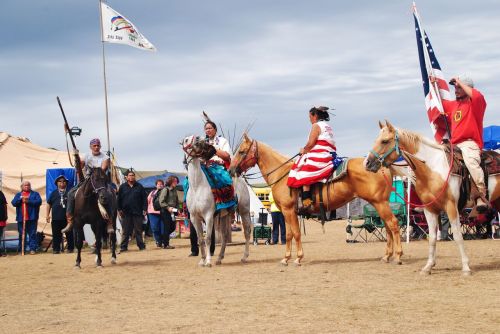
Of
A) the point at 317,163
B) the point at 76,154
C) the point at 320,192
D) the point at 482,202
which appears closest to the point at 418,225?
the point at 320,192

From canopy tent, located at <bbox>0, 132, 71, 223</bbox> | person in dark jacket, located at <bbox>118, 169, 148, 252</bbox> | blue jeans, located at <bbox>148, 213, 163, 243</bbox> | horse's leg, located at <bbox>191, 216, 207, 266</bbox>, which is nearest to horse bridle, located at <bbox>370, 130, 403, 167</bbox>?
horse's leg, located at <bbox>191, 216, 207, 266</bbox>

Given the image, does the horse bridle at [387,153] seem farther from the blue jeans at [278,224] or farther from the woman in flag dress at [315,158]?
the blue jeans at [278,224]

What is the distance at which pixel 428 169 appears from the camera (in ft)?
33.7

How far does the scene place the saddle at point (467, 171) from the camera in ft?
33.6

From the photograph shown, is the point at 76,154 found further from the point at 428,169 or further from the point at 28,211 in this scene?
the point at 428,169

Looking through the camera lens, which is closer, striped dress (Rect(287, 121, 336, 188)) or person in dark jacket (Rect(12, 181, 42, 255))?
striped dress (Rect(287, 121, 336, 188))

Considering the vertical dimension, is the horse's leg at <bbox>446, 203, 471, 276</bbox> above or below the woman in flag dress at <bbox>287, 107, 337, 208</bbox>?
below

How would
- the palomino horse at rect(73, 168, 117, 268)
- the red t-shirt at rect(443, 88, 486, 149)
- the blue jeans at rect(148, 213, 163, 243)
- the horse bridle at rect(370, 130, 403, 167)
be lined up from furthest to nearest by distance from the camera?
the blue jeans at rect(148, 213, 163, 243)
the palomino horse at rect(73, 168, 117, 268)
the horse bridle at rect(370, 130, 403, 167)
the red t-shirt at rect(443, 88, 486, 149)

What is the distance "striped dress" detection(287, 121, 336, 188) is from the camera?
12148 mm

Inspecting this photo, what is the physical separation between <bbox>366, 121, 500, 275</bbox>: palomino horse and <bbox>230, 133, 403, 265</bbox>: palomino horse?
159 centimetres

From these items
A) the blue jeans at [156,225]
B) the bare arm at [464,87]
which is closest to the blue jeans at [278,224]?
the blue jeans at [156,225]

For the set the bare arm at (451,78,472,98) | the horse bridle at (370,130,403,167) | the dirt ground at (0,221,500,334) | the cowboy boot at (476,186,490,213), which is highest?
the bare arm at (451,78,472,98)

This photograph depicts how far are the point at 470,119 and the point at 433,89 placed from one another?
1085 mm

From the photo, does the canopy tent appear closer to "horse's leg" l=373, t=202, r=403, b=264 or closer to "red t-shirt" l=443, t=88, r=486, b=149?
"horse's leg" l=373, t=202, r=403, b=264
